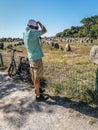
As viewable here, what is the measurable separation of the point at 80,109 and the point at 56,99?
94 centimetres

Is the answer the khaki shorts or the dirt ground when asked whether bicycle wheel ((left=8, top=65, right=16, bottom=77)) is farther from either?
the khaki shorts

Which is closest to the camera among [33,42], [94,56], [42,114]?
[42,114]

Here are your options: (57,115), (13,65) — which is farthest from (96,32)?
(57,115)

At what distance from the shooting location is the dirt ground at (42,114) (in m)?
4.84

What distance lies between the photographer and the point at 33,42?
5965 mm

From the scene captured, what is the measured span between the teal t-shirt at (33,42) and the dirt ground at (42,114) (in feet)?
4.20

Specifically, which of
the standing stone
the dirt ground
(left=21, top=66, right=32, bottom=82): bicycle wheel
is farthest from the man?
the standing stone

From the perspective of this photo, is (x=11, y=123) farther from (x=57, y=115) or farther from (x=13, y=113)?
(x=57, y=115)

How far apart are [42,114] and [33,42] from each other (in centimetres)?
189

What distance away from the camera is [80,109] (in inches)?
220

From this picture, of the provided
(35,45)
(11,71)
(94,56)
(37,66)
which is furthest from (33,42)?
(94,56)

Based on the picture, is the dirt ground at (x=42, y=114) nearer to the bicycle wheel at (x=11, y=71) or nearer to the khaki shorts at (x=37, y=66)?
the khaki shorts at (x=37, y=66)

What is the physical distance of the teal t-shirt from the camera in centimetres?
587

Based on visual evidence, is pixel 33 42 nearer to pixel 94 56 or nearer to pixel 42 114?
pixel 42 114
